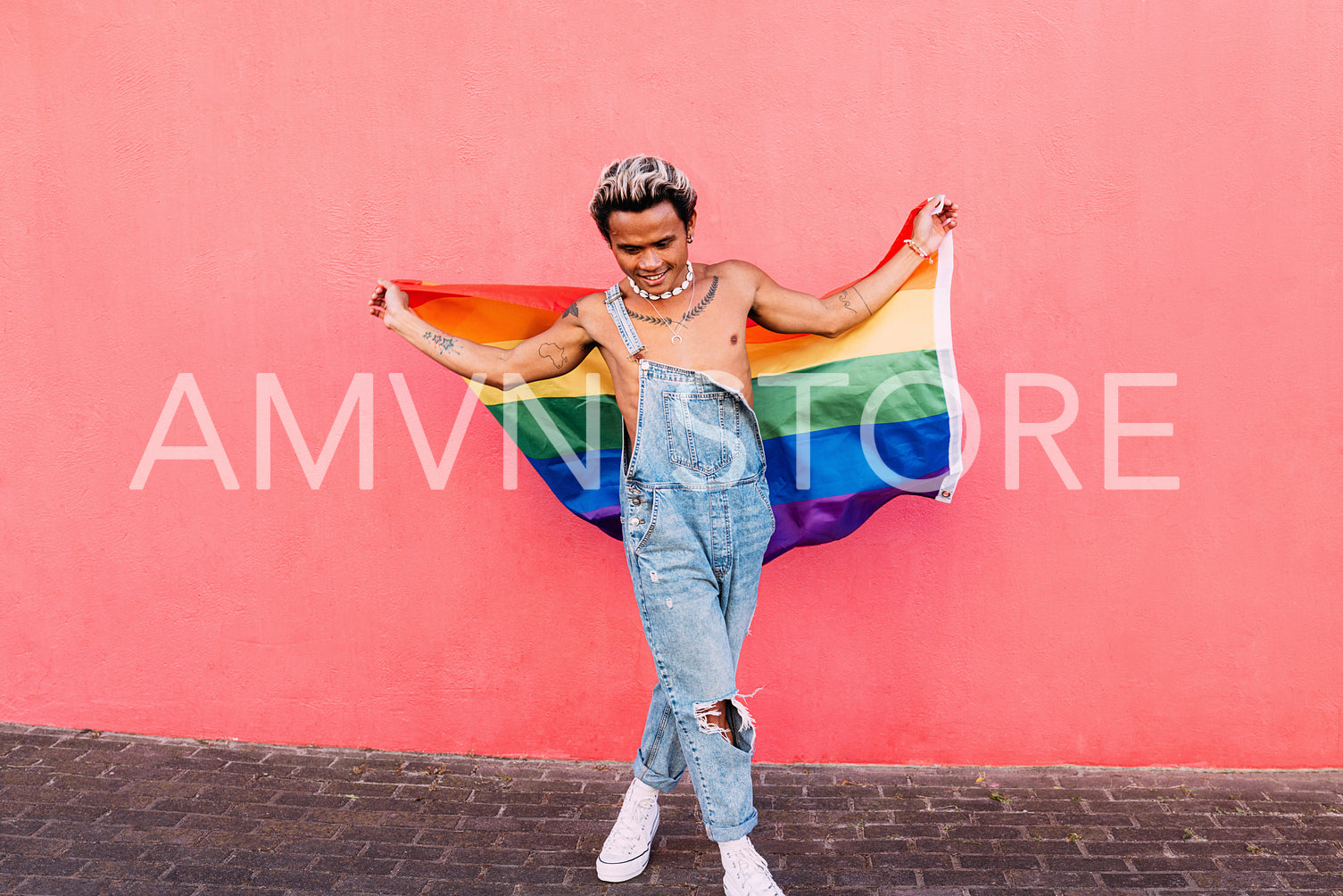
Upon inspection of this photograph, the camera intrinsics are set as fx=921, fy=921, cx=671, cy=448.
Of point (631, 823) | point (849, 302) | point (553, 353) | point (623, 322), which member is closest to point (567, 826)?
point (631, 823)

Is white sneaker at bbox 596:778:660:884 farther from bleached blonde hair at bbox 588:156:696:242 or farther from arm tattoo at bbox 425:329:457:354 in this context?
bleached blonde hair at bbox 588:156:696:242

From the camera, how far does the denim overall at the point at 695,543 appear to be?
2.58 metres

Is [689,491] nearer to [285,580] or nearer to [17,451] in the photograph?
[285,580]

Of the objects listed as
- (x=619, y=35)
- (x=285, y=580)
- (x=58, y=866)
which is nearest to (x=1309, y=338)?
(x=619, y=35)

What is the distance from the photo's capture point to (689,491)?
102 inches

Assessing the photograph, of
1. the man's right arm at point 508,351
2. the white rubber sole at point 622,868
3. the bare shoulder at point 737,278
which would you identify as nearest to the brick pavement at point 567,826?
the white rubber sole at point 622,868

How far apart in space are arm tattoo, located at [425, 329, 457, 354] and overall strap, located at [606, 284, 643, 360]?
19.2 inches

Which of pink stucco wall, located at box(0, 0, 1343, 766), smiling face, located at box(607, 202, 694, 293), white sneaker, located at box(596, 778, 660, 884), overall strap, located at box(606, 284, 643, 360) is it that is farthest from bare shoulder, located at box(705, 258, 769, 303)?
white sneaker, located at box(596, 778, 660, 884)

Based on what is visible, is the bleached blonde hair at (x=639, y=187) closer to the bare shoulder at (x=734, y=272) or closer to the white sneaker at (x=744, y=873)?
the bare shoulder at (x=734, y=272)

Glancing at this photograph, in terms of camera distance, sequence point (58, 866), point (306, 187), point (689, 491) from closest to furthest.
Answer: point (689, 491) < point (58, 866) < point (306, 187)

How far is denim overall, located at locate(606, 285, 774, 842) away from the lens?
2578 millimetres

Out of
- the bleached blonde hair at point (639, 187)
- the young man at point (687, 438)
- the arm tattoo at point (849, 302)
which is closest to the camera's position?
the bleached blonde hair at point (639, 187)

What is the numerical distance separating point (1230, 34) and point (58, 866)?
→ 15.7 feet

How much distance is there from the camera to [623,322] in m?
2.62
